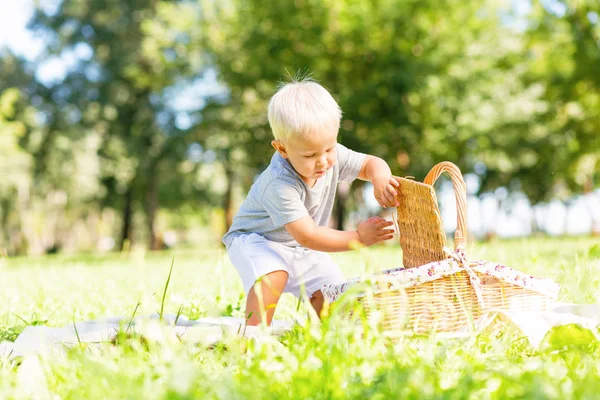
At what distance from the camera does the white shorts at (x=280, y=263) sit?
3.14 m

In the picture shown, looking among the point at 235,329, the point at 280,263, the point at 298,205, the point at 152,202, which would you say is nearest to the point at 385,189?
the point at 298,205

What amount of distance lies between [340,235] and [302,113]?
57 cm

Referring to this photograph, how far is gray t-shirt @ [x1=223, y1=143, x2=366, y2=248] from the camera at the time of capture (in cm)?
304

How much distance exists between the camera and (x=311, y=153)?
117 inches

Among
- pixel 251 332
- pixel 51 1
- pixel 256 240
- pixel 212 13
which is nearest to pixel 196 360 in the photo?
pixel 251 332

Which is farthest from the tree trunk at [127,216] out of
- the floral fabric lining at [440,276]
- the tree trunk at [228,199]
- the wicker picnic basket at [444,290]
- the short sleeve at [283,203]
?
the floral fabric lining at [440,276]

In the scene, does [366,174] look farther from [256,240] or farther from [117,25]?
[117,25]

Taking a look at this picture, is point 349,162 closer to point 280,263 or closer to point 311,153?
point 311,153

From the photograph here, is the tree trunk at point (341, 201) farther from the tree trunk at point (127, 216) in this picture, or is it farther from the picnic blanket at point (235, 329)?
the picnic blanket at point (235, 329)

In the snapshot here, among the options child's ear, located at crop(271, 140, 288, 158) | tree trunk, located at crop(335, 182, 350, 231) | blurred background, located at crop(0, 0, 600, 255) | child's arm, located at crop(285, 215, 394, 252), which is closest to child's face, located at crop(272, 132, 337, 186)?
child's ear, located at crop(271, 140, 288, 158)

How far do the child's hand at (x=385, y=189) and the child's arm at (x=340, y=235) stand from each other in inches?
13.8

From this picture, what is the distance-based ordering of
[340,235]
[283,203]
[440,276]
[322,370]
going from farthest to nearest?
[283,203] < [340,235] < [440,276] < [322,370]

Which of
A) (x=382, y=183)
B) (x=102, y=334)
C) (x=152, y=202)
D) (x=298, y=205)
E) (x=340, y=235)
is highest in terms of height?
(x=152, y=202)

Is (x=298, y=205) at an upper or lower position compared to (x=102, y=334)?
upper
